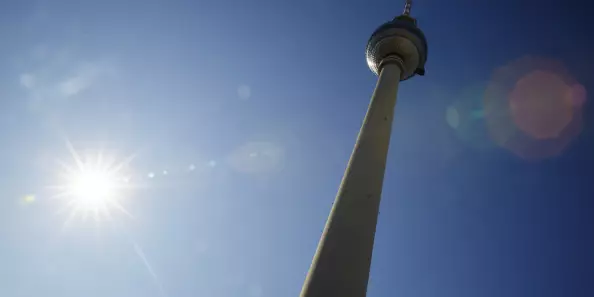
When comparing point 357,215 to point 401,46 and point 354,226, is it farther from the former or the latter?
point 401,46

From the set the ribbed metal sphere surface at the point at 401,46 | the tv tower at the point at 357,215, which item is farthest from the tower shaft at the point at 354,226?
the ribbed metal sphere surface at the point at 401,46

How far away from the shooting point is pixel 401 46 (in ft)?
86.2

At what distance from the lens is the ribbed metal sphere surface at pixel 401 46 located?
26.4 m

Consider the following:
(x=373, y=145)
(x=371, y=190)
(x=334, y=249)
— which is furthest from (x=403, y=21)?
(x=334, y=249)

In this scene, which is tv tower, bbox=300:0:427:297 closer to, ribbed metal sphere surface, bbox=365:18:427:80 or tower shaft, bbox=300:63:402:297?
tower shaft, bbox=300:63:402:297

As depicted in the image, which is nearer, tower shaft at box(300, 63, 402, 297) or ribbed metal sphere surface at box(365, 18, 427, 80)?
tower shaft at box(300, 63, 402, 297)

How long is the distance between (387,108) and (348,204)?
773cm

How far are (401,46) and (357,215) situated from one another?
60.8 feet

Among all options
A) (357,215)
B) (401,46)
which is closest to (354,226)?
(357,215)

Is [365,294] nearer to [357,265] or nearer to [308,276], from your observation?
[357,265]

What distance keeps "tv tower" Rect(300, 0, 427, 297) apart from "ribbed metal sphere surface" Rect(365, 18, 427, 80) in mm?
5041

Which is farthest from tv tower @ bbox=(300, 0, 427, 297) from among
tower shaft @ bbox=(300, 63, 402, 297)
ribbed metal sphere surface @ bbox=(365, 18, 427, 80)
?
ribbed metal sphere surface @ bbox=(365, 18, 427, 80)

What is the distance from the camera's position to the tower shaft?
9406 millimetres

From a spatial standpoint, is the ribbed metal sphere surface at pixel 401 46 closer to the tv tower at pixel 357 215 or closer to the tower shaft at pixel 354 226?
the tv tower at pixel 357 215
